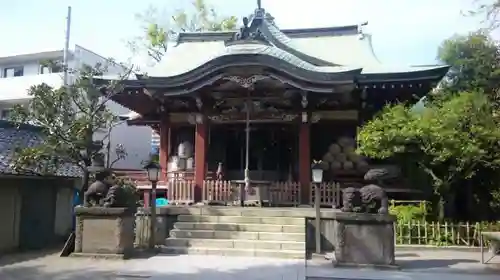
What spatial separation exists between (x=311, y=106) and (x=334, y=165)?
2147 millimetres

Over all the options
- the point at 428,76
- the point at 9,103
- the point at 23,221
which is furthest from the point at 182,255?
the point at 9,103

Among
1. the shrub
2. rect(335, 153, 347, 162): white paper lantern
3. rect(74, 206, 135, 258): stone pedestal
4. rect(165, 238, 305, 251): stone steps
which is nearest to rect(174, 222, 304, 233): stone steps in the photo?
rect(165, 238, 305, 251): stone steps

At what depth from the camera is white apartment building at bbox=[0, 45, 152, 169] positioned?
28.4 metres

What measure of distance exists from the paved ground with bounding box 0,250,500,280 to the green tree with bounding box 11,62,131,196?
2.42 metres

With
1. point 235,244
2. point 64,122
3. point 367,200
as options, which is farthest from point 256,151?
point 367,200

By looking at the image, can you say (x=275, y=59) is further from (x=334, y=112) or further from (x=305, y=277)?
(x=305, y=277)

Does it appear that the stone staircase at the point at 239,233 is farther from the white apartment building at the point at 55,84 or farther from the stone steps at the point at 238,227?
the white apartment building at the point at 55,84

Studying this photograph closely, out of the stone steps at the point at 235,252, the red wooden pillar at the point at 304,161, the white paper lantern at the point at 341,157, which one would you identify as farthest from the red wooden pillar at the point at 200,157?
the white paper lantern at the point at 341,157

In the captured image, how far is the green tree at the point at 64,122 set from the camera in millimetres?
11484

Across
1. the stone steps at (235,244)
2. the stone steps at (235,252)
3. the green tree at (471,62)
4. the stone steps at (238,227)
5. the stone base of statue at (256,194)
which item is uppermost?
the green tree at (471,62)

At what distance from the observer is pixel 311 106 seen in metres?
15.1

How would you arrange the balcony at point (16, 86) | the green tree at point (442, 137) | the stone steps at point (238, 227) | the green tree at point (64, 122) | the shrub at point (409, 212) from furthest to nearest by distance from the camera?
the balcony at point (16, 86), the shrub at point (409, 212), the green tree at point (442, 137), the stone steps at point (238, 227), the green tree at point (64, 122)

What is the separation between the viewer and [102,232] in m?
10.4

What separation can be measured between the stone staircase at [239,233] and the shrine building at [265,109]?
2.02 meters
